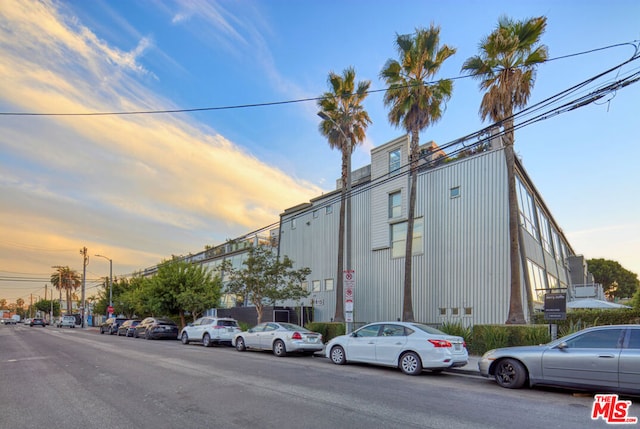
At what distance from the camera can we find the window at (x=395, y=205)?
76.4 ft

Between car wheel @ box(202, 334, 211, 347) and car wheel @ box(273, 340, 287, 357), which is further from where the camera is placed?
car wheel @ box(202, 334, 211, 347)

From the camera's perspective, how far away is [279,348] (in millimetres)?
15539

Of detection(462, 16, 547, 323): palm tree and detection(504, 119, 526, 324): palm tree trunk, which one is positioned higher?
detection(462, 16, 547, 323): palm tree

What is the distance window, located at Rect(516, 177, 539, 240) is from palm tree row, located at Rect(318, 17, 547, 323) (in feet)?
13.6

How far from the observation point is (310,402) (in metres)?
7.09

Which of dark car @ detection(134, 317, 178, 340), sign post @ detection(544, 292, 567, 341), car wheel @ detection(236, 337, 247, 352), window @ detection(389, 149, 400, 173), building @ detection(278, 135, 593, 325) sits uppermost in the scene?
window @ detection(389, 149, 400, 173)

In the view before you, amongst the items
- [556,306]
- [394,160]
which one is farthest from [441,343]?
[394,160]

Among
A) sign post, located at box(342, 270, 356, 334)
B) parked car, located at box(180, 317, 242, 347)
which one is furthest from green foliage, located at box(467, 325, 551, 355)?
parked car, located at box(180, 317, 242, 347)

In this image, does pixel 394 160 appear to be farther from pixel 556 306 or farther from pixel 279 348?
pixel 556 306

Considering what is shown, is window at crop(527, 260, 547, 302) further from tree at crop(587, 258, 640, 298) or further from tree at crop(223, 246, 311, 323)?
tree at crop(587, 258, 640, 298)

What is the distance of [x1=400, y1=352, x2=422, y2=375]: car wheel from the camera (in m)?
10.5

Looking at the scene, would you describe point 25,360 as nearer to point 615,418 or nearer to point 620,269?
point 615,418

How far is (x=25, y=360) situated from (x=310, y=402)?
11.7 meters

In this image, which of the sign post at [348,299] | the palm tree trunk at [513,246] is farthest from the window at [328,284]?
the palm tree trunk at [513,246]
